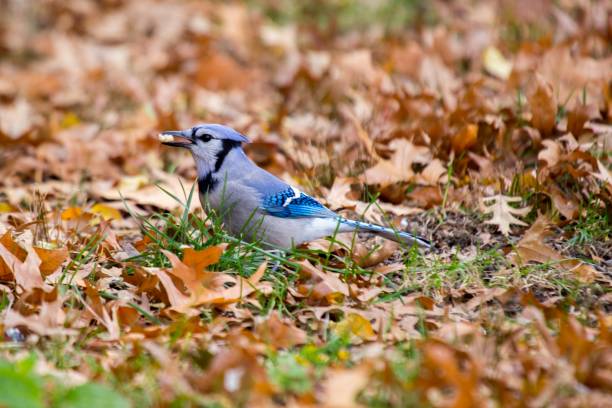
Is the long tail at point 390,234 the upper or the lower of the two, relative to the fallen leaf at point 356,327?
upper

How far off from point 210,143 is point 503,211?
156 cm

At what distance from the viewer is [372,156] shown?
16.1ft

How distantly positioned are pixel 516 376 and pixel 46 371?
5.13 feet

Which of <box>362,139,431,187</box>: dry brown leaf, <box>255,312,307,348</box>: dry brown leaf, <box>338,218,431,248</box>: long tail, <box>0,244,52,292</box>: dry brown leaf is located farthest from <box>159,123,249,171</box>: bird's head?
<box>255,312,307,348</box>: dry brown leaf

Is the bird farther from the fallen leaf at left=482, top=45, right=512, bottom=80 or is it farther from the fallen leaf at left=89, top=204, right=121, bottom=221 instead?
the fallen leaf at left=482, top=45, right=512, bottom=80

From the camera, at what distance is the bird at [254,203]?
158 inches

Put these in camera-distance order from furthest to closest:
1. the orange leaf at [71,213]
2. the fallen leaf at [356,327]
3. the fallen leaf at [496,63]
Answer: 1. the fallen leaf at [496,63]
2. the orange leaf at [71,213]
3. the fallen leaf at [356,327]

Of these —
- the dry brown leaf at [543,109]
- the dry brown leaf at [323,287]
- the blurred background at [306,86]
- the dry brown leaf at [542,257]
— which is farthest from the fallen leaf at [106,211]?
the dry brown leaf at [543,109]

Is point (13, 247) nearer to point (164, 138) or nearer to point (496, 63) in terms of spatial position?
point (164, 138)

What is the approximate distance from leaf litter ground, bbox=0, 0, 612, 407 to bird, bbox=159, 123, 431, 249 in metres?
0.11

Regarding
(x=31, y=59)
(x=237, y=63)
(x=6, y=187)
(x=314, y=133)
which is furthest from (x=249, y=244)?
(x=31, y=59)

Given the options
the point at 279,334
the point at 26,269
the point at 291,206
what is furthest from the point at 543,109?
the point at 26,269

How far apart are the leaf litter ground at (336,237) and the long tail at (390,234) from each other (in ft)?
0.24

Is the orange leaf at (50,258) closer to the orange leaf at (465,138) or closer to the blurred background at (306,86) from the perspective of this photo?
the blurred background at (306,86)
